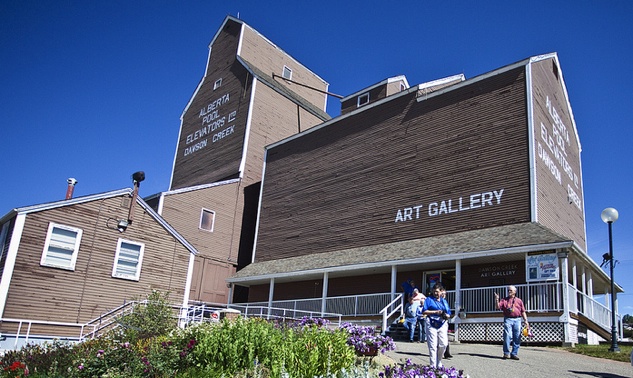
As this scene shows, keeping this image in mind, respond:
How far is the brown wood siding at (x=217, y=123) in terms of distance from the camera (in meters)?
37.2

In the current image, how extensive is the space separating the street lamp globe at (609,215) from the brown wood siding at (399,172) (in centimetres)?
367

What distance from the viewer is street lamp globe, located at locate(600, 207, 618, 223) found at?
1672cm

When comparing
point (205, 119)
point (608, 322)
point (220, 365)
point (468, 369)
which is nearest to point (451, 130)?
point (608, 322)

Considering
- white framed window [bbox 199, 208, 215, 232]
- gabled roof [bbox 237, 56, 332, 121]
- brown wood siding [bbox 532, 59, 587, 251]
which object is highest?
gabled roof [bbox 237, 56, 332, 121]

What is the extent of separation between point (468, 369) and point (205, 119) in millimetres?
32776

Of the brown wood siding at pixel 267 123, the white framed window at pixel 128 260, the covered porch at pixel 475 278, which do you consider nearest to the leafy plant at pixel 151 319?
the white framed window at pixel 128 260

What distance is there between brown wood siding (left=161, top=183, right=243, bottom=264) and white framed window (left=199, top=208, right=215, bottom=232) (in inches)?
8.1

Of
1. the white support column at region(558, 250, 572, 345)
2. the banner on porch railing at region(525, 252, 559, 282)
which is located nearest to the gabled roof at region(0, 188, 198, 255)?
the banner on porch railing at region(525, 252, 559, 282)

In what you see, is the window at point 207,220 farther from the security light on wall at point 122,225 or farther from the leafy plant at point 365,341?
the leafy plant at point 365,341

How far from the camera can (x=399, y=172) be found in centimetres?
2595

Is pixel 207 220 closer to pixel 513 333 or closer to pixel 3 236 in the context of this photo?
pixel 3 236

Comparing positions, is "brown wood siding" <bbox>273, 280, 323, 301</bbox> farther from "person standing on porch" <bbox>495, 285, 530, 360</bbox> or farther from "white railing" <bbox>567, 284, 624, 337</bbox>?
"person standing on porch" <bbox>495, 285, 530, 360</bbox>

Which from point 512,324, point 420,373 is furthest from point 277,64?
point 420,373

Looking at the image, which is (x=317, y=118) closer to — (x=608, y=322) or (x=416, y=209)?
(x=416, y=209)
